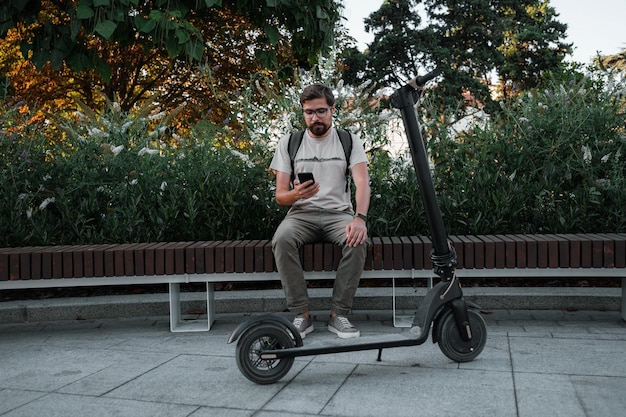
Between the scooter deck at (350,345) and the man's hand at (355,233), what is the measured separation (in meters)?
0.79

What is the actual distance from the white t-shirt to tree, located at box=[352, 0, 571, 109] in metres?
30.9

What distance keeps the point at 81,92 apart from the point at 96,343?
1632cm

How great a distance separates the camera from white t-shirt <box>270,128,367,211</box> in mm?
4477

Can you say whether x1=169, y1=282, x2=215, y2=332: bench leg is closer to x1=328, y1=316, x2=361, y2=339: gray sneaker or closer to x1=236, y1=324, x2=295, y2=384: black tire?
x1=328, y1=316, x2=361, y2=339: gray sneaker

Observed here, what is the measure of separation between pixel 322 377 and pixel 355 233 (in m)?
1.02

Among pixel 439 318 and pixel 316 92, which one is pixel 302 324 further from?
pixel 316 92

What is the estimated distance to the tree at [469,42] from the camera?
36.0 meters

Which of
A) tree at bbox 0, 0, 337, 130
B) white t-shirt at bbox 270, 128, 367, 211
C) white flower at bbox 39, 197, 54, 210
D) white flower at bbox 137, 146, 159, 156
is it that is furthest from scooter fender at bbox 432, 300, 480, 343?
tree at bbox 0, 0, 337, 130

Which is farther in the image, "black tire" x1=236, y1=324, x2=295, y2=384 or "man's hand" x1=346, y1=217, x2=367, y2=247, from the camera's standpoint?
"man's hand" x1=346, y1=217, x2=367, y2=247

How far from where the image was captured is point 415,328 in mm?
3564

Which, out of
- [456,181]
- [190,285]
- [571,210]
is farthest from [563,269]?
[190,285]

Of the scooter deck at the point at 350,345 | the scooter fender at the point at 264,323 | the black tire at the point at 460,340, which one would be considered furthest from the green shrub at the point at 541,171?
the scooter fender at the point at 264,323

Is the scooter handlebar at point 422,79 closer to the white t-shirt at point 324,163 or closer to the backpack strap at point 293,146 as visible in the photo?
the white t-shirt at point 324,163

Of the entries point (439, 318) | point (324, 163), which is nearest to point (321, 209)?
point (324, 163)
